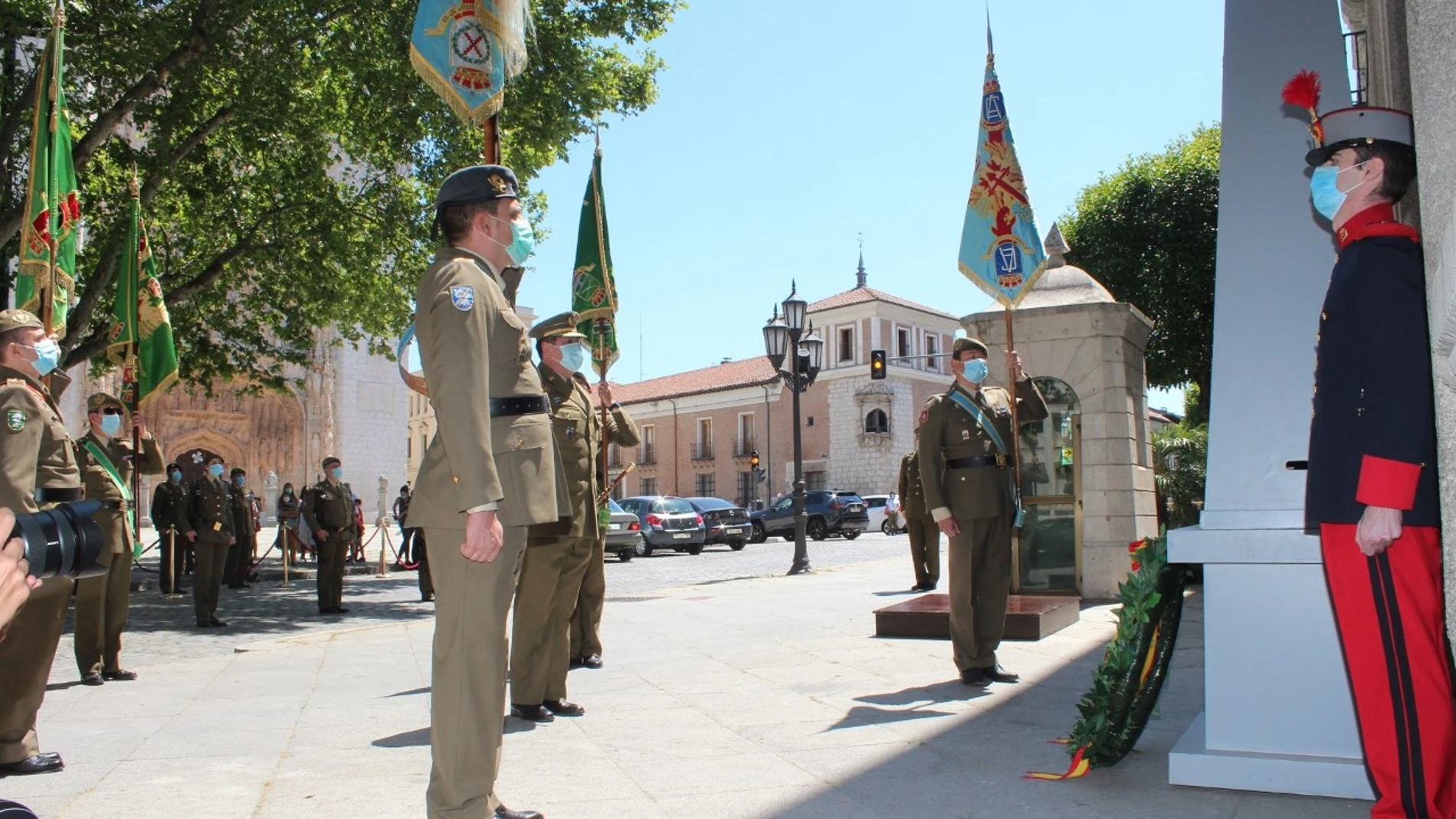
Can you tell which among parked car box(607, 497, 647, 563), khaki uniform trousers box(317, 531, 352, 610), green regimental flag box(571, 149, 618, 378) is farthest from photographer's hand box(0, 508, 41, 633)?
parked car box(607, 497, 647, 563)

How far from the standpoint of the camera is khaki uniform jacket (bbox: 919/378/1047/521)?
6.17m

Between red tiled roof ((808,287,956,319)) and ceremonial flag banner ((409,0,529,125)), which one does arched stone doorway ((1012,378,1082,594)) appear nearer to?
ceremonial flag banner ((409,0,529,125))

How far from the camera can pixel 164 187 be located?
18.4 m

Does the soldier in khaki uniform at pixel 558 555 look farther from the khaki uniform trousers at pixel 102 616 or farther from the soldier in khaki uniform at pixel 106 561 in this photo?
the soldier in khaki uniform at pixel 106 561

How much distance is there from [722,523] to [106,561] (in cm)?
2264

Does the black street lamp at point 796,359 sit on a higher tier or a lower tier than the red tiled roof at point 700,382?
lower

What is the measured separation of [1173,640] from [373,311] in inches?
694

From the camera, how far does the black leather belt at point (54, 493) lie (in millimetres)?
5332

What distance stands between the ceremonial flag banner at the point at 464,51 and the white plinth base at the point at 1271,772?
161 inches

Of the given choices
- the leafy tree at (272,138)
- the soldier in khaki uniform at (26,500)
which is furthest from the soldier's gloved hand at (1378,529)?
the leafy tree at (272,138)

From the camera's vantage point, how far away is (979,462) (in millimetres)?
6227

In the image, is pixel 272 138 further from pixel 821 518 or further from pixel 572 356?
pixel 821 518

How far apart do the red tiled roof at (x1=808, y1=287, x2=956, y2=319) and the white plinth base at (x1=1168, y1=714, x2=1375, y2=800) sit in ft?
180

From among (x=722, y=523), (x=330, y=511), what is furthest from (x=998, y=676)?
(x=722, y=523)
